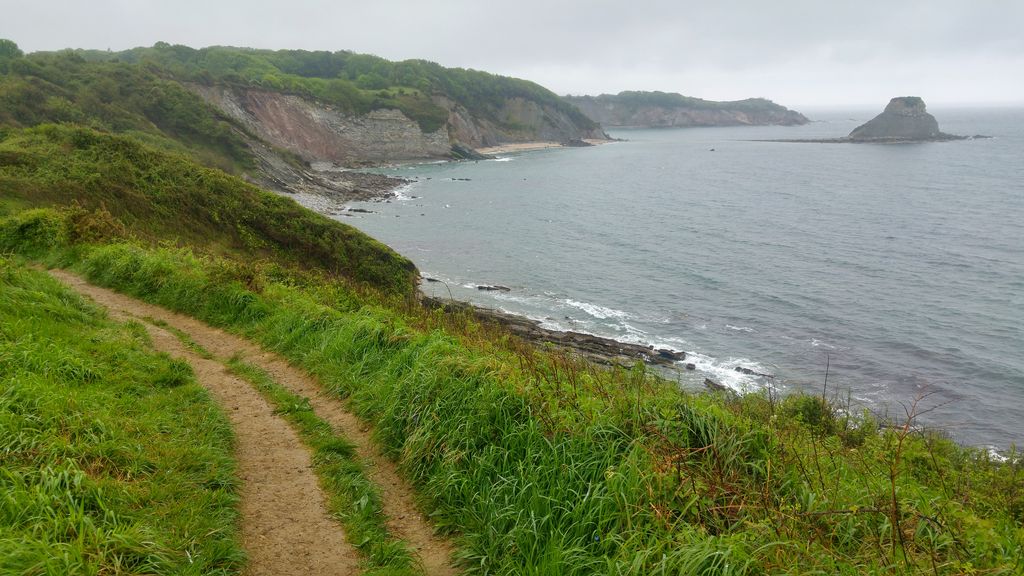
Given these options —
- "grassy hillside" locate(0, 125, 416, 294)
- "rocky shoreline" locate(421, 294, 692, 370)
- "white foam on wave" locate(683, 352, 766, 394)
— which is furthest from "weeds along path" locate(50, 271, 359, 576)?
"white foam on wave" locate(683, 352, 766, 394)

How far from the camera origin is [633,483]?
16.0 feet

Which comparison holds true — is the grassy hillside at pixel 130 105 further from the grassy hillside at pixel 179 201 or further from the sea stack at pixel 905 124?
the sea stack at pixel 905 124

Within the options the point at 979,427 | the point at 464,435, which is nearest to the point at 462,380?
the point at 464,435

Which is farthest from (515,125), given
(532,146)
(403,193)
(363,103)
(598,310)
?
(598,310)

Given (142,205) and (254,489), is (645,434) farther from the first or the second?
(142,205)

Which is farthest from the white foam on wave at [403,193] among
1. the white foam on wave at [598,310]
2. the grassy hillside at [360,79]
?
the white foam on wave at [598,310]

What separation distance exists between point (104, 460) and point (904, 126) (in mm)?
173658

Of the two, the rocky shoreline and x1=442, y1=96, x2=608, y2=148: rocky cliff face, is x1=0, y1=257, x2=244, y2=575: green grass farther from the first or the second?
x1=442, y1=96, x2=608, y2=148: rocky cliff face

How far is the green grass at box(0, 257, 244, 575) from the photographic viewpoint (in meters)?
4.07

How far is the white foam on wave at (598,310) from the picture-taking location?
32.9 metres

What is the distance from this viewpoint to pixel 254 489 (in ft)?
19.4

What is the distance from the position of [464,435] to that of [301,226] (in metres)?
24.9

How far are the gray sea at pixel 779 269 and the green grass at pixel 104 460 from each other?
745 centimetres

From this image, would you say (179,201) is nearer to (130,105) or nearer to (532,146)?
(130,105)
